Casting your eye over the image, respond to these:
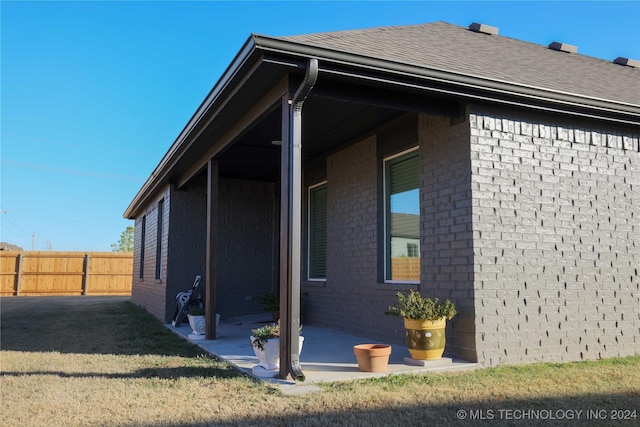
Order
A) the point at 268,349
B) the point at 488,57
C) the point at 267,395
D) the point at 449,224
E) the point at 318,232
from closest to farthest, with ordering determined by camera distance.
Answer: the point at 267,395
the point at 268,349
the point at 449,224
the point at 488,57
the point at 318,232

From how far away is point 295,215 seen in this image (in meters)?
4.93

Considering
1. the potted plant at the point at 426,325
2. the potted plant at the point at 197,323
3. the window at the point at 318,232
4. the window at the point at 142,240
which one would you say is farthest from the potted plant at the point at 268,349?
the window at the point at 142,240

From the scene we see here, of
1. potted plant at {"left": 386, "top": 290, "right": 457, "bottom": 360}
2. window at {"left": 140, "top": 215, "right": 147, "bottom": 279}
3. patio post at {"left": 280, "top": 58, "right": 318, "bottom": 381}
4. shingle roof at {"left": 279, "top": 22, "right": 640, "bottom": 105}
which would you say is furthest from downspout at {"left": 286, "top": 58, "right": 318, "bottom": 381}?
window at {"left": 140, "top": 215, "right": 147, "bottom": 279}

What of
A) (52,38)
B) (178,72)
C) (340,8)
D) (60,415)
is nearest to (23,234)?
(178,72)

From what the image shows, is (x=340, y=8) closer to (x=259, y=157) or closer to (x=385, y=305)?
(x=259, y=157)

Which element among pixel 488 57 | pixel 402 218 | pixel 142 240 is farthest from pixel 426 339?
pixel 142 240

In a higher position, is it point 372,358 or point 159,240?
point 159,240

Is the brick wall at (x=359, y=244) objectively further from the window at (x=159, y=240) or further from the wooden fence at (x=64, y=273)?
the wooden fence at (x=64, y=273)

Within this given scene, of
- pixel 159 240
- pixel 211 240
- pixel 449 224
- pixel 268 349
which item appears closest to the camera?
pixel 268 349

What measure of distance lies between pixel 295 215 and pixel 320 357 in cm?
195

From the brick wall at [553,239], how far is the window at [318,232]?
3.95 metres

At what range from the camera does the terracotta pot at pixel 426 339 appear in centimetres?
533

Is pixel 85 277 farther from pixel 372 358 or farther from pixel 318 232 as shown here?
pixel 372 358

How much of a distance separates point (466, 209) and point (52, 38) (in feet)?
50.2
